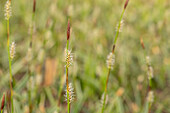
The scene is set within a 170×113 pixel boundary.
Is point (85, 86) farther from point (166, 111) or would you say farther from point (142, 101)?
point (166, 111)

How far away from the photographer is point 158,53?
87.7 inches

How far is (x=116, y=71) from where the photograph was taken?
1.98 metres

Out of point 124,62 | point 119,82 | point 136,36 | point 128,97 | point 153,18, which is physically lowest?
point 128,97

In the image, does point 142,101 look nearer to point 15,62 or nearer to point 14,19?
point 15,62

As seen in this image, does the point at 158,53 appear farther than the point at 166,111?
Yes

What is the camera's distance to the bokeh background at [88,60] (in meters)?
1.58

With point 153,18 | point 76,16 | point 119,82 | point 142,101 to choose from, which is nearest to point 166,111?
point 142,101

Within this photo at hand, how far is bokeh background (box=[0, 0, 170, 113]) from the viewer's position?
1579mm

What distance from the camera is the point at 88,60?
193 cm

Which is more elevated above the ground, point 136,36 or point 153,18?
point 153,18

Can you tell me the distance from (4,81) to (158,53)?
1364mm

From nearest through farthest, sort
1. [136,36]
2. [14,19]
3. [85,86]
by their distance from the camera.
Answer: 1. [85,86]
2. [136,36]
3. [14,19]

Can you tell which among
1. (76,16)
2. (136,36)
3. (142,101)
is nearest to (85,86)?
(142,101)

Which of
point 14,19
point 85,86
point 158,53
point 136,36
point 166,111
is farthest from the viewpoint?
point 14,19
